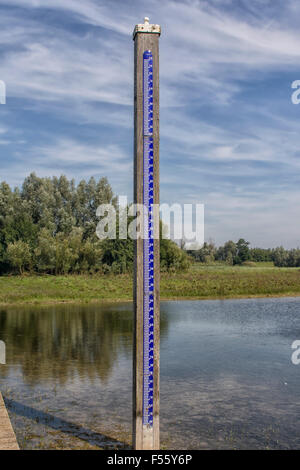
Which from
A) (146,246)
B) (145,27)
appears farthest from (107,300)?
(145,27)

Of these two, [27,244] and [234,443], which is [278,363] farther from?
[27,244]

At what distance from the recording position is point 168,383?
9945 millimetres

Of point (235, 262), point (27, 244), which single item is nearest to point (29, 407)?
point (27, 244)

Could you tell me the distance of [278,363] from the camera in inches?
464

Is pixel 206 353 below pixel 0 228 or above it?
below

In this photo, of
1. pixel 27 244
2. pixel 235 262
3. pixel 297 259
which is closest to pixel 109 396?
pixel 27 244

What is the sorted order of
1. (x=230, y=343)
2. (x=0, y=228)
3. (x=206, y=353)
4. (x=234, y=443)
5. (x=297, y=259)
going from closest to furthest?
(x=234, y=443) < (x=206, y=353) < (x=230, y=343) < (x=0, y=228) < (x=297, y=259)

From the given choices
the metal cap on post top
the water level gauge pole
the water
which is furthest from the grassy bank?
the metal cap on post top

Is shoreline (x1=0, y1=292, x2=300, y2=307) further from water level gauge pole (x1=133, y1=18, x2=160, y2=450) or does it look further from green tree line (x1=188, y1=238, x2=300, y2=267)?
green tree line (x1=188, y1=238, x2=300, y2=267)

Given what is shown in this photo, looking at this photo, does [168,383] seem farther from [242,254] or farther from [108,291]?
[242,254]

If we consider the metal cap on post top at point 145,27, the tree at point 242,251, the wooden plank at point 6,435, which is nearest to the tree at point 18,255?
the wooden plank at point 6,435
